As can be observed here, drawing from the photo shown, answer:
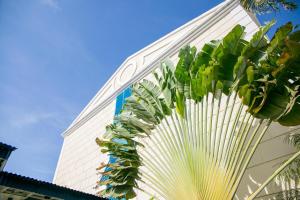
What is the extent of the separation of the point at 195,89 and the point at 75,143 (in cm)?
1157

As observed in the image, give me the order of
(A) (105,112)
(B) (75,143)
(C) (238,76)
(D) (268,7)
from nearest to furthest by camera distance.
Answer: (C) (238,76), (D) (268,7), (A) (105,112), (B) (75,143)

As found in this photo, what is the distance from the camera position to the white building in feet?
17.3

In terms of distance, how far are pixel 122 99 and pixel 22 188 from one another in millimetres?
7688

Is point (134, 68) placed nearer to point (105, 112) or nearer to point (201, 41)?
point (105, 112)

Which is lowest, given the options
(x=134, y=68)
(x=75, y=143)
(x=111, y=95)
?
(x=75, y=143)

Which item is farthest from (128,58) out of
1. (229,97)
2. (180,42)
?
(229,97)

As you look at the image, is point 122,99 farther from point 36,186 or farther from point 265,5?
point 265,5

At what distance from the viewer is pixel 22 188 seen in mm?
4734

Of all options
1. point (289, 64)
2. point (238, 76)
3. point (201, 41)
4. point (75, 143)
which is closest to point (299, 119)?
point (289, 64)

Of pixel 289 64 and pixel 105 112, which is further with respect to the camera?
pixel 105 112

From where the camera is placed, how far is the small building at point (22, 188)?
459 cm

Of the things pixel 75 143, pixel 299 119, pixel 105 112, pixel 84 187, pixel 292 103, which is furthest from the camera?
pixel 75 143

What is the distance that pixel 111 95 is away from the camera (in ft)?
43.1

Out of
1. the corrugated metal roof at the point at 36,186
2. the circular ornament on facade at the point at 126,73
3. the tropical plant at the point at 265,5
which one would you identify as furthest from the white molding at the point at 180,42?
the corrugated metal roof at the point at 36,186
